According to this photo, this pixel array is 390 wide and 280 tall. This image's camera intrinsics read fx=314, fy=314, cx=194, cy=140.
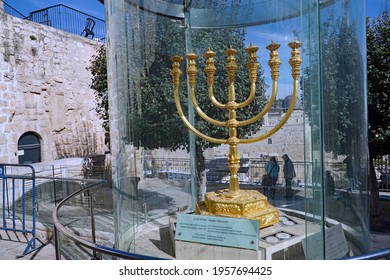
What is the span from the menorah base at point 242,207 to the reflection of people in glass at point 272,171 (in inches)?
13.4

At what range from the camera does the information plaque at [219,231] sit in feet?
4.18

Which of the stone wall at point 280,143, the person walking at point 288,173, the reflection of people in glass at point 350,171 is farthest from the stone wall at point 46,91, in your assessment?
the reflection of people in glass at point 350,171

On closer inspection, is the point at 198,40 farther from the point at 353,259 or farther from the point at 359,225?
the point at 353,259

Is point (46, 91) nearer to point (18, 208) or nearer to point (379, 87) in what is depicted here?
point (18, 208)

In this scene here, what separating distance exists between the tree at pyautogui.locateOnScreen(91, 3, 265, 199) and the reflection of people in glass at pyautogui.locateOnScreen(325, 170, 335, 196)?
2.39 feet

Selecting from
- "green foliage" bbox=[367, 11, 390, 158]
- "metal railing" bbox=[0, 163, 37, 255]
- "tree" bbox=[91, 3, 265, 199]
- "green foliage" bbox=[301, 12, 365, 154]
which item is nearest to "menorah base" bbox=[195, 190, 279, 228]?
"green foliage" bbox=[301, 12, 365, 154]

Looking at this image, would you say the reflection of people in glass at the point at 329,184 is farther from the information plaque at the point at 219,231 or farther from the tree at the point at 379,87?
the tree at the point at 379,87

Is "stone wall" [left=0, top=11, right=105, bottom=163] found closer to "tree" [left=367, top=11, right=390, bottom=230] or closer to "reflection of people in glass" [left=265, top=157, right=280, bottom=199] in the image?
"reflection of people in glass" [left=265, top=157, right=280, bottom=199]

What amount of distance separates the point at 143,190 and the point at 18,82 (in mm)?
4713

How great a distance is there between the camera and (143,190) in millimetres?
2084

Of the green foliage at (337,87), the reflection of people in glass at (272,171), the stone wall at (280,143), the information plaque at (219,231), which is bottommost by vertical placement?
the information plaque at (219,231)

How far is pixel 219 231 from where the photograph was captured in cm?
134

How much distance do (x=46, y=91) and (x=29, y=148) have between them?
Result: 119 centimetres

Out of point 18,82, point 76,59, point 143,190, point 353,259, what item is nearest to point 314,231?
point 353,259
